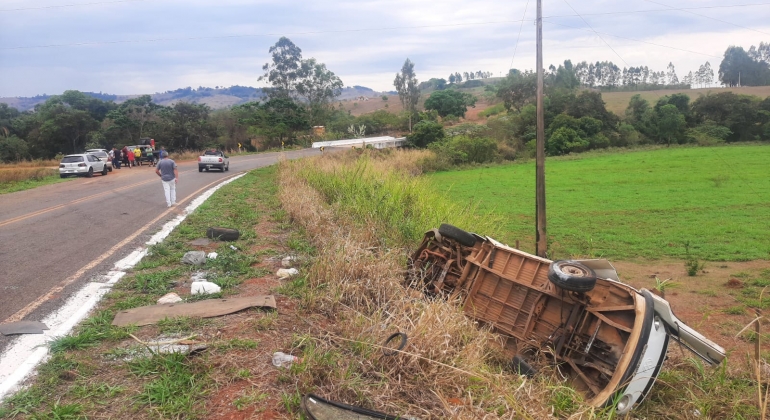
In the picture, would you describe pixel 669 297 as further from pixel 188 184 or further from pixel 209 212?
pixel 188 184

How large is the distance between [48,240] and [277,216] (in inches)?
171

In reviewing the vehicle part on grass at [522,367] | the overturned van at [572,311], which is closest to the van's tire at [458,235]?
the overturned van at [572,311]

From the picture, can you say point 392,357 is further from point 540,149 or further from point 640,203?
point 640,203

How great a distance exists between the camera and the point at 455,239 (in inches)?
317

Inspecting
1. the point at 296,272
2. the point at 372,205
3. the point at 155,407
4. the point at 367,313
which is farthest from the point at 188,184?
the point at 155,407

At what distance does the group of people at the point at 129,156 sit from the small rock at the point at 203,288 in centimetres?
3182

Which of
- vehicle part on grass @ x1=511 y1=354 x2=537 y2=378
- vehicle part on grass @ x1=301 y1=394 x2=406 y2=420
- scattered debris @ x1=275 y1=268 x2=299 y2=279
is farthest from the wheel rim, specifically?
scattered debris @ x1=275 y1=268 x2=299 y2=279

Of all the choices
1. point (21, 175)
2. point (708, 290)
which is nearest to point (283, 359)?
point (708, 290)

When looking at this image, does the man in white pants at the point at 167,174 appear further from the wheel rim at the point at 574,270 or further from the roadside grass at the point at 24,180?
the wheel rim at the point at 574,270

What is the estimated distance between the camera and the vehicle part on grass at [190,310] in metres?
5.19

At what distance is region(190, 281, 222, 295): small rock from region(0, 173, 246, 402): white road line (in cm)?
104

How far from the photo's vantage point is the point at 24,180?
23891 mm

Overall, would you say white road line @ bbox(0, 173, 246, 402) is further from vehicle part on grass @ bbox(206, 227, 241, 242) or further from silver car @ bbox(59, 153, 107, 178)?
silver car @ bbox(59, 153, 107, 178)

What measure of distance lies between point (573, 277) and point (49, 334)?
553 centimetres
